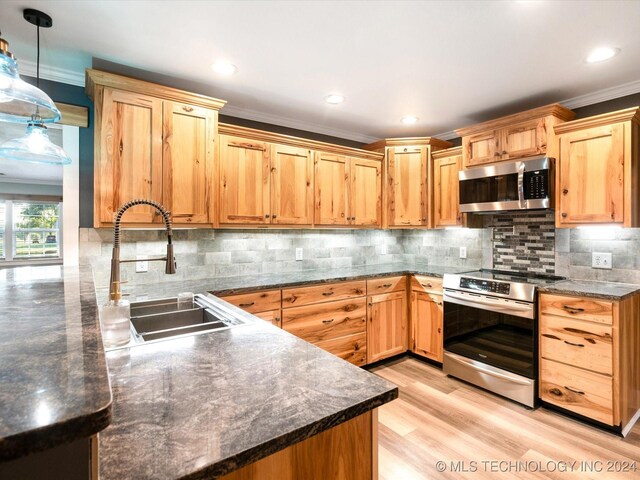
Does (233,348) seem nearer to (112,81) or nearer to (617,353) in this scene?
(112,81)

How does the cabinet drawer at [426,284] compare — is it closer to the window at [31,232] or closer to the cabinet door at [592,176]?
the cabinet door at [592,176]

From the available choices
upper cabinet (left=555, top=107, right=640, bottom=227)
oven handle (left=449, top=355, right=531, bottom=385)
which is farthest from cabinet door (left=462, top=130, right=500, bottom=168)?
oven handle (left=449, top=355, right=531, bottom=385)

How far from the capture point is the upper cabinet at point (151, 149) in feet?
7.29

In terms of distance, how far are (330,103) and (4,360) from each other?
9.55ft

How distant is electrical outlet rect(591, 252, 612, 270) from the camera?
2.70 metres

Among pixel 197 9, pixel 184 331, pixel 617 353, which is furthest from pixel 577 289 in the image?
pixel 197 9

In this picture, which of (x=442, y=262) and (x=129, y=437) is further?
(x=442, y=262)

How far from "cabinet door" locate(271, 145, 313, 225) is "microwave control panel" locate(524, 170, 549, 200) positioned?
186 centimetres

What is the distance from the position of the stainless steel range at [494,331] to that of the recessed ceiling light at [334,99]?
6.07 feet

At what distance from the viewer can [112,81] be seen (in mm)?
2217

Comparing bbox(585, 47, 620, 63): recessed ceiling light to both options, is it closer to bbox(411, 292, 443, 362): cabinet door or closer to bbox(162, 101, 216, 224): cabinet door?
bbox(411, 292, 443, 362): cabinet door

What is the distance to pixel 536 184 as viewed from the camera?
2738 millimetres

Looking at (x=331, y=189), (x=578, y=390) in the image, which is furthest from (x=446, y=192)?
(x=578, y=390)

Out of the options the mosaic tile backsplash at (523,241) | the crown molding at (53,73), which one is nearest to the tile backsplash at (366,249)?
the mosaic tile backsplash at (523,241)
